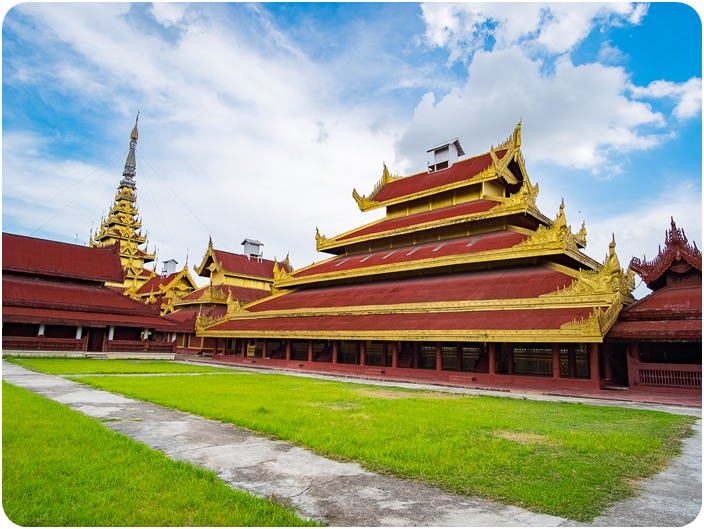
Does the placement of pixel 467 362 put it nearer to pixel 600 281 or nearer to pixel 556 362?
pixel 556 362

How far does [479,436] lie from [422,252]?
69.5ft

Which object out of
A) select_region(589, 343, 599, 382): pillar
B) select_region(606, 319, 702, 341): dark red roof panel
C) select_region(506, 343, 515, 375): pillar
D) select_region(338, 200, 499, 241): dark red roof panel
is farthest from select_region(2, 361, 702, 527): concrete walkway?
select_region(338, 200, 499, 241): dark red roof panel

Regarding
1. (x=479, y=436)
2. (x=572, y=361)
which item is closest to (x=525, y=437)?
(x=479, y=436)

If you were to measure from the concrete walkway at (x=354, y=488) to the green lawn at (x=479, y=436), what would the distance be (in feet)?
0.81

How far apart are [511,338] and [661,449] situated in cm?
967

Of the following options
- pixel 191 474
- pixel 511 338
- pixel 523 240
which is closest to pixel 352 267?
pixel 523 240

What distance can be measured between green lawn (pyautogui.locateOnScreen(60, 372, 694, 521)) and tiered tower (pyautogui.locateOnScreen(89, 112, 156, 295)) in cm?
6381

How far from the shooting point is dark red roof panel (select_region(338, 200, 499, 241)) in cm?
2855

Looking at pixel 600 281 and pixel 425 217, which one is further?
pixel 425 217

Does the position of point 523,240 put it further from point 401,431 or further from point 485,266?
point 401,431

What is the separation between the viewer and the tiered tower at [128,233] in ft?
240

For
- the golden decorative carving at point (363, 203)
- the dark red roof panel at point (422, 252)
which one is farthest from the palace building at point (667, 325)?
the golden decorative carving at point (363, 203)

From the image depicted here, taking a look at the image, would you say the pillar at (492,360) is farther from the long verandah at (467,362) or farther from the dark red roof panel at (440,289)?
the dark red roof panel at (440,289)

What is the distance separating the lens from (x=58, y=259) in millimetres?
34719
